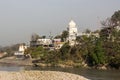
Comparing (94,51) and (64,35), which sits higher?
(64,35)

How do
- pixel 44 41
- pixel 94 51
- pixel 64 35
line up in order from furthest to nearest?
pixel 44 41 < pixel 64 35 < pixel 94 51

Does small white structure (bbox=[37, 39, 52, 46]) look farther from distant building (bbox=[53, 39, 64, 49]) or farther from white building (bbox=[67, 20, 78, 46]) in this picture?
white building (bbox=[67, 20, 78, 46])

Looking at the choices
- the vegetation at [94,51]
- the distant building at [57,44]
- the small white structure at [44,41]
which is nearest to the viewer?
the vegetation at [94,51]

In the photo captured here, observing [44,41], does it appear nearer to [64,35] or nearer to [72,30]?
[64,35]

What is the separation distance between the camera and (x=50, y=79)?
21.4 metres

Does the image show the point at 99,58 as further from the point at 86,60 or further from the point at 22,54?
the point at 22,54

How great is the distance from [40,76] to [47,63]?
3778 centimetres

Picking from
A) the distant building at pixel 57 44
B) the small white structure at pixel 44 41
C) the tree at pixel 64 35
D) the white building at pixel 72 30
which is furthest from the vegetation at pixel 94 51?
the tree at pixel 64 35

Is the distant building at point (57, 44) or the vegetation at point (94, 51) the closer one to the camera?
the vegetation at point (94, 51)

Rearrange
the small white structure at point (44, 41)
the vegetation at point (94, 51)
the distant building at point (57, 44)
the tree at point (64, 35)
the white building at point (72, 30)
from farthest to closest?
the small white structure at point (44, 41) < the tree at point (64, 35) < the white building at point (72, 30) < the distant building at point (57, 44) < the vegetation at point (94, 51)

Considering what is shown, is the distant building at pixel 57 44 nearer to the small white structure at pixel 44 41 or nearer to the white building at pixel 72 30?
the small white structure at pixel 44 41

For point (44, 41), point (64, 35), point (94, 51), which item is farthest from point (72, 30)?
point (94, 51)

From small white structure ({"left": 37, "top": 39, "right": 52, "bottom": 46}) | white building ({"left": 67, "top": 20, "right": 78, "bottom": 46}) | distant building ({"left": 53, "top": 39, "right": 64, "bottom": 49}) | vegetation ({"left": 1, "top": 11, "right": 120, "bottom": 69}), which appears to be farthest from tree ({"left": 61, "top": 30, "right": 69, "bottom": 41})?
vegetation ({"left": 1, "top": 11, "right": 120, "bottom": 69})

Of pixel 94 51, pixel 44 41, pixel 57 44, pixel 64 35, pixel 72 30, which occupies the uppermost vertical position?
pixel 72 30
